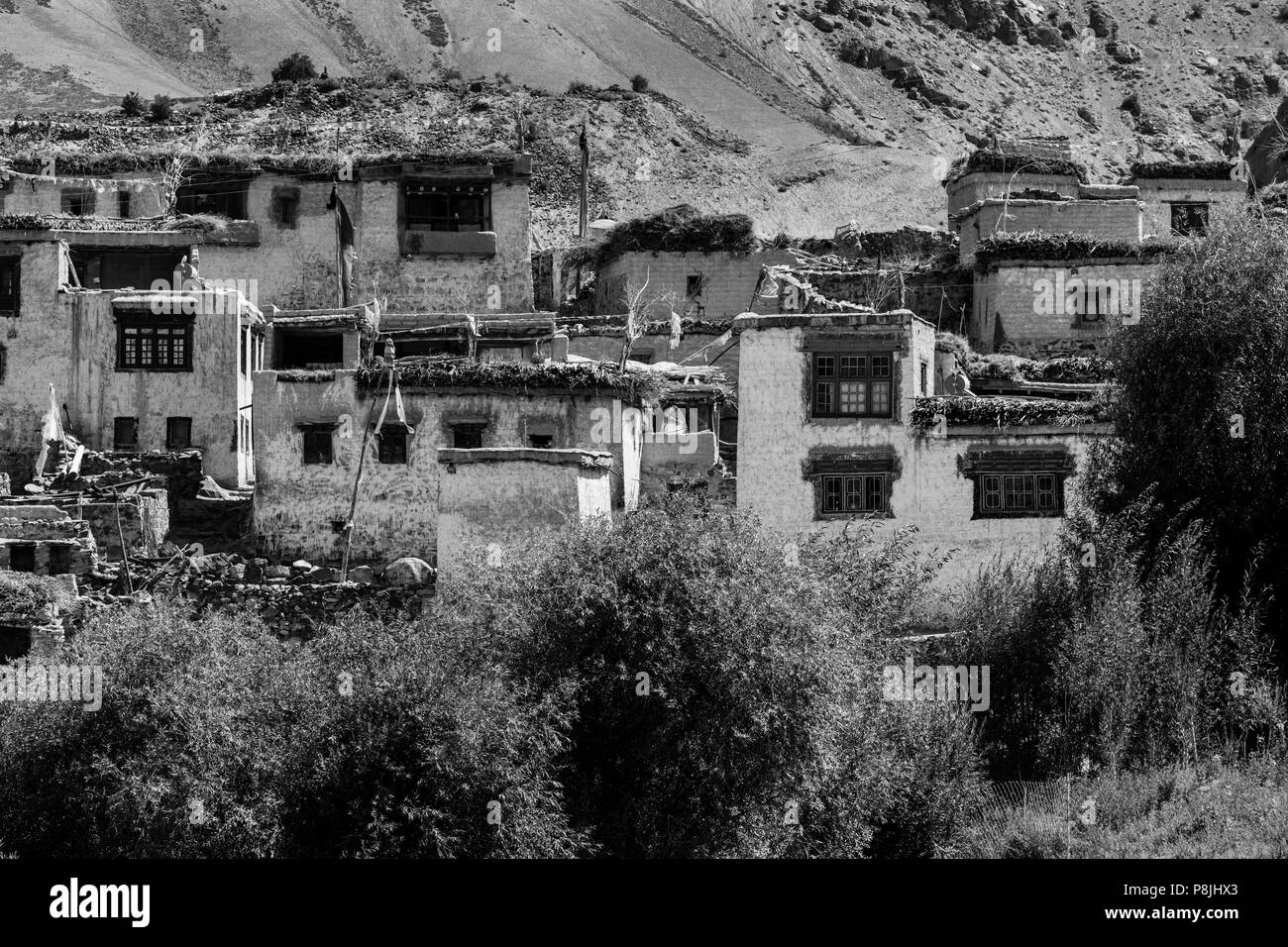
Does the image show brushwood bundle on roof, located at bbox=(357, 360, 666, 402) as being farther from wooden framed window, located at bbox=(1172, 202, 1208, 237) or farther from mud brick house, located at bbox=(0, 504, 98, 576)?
wooden framed window, located at bbox=(1172, 202, 1208, 237)

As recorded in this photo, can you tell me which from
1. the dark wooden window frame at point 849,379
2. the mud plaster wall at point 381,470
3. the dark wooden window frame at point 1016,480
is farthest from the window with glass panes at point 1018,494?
the mud plaster wall at point 381,470

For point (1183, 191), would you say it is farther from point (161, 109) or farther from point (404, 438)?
point (161, 109)

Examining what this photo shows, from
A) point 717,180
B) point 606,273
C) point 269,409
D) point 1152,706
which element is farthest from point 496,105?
point 1152,706

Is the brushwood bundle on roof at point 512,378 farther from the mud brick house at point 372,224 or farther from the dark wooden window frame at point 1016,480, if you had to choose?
the mud brick house at point 372,224

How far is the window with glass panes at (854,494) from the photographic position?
39312mm

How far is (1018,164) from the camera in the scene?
59000 millimetres

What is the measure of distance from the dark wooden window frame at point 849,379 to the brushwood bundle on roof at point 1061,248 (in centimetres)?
1241

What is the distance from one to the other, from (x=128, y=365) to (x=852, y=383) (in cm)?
1980

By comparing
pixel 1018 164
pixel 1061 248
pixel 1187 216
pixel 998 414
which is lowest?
pixel 998 414

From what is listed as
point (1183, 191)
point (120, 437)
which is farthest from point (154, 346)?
point (1183, 191)

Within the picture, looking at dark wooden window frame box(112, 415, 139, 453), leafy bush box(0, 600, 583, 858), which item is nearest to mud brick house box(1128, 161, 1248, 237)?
dark wooden window frame box(112, 415, 139, 453)

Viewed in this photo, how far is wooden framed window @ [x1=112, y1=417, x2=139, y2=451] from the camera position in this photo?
49719 mm

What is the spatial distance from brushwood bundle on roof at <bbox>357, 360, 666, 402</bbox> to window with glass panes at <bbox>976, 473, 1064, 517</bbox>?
8.52m

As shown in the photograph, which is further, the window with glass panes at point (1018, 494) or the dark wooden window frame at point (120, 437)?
the dark wooden window frame at point (120, 437)
